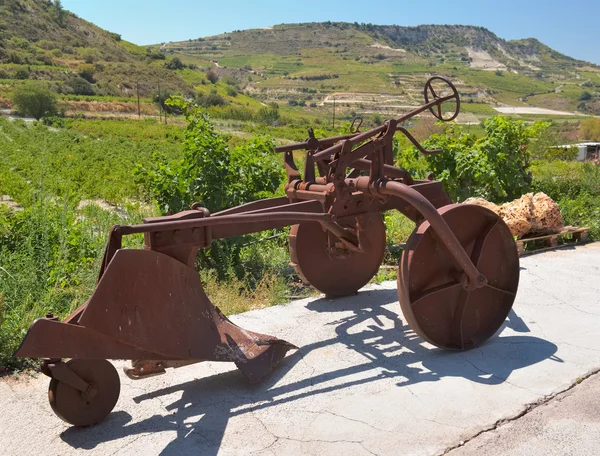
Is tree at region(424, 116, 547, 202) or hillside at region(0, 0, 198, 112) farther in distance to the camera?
hillside at region(0, 0, 198, 112)

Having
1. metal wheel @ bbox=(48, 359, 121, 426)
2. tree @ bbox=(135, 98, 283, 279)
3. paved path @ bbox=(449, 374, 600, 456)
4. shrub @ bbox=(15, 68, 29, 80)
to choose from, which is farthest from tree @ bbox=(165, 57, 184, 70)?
paved path @ bbox=(449, 374, 600, 456)

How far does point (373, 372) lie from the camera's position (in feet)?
13.1

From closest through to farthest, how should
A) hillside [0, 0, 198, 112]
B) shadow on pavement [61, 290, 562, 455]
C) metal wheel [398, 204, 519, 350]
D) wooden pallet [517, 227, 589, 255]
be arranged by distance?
shadow on pavement [61, 290, 562, 455], metal wheel [398, 204, 519, 350], wooden pallet [517, 227, 589, 255], hillside [0, 0, 198, 112]

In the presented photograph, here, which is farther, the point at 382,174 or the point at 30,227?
the point at 30,227

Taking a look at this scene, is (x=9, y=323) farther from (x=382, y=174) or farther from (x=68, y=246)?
(x=382, y=174)

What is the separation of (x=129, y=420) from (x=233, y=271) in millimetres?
2806

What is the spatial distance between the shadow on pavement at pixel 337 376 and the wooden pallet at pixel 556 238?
2.34 meters

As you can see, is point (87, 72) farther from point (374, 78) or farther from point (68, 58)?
point (374, 78)

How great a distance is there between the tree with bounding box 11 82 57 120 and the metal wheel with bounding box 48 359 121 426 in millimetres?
55989

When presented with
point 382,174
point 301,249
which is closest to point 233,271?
point 301,249

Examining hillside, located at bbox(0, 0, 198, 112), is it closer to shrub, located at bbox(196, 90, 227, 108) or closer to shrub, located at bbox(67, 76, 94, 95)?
shrub, located at bbox(67, 76, 94, 95)

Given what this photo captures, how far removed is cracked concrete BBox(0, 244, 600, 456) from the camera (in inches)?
124

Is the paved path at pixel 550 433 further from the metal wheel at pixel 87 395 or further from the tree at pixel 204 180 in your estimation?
the tree at pixel 204 180

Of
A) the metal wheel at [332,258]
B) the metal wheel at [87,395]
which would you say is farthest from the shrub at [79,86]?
the metal wheel at [87,395]
